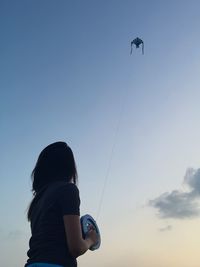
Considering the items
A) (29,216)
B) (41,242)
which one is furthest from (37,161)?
(41,242)

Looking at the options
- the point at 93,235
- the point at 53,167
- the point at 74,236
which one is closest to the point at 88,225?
the point at 93,235

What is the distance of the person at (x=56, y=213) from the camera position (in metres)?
5.82

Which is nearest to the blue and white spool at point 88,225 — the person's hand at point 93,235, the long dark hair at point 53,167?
the person's hand at point 93,235

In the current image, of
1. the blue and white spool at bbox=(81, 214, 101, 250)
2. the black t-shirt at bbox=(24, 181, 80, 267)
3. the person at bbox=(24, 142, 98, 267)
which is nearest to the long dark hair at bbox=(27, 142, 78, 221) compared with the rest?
the person at bbox=(24, 142, 98, 267)

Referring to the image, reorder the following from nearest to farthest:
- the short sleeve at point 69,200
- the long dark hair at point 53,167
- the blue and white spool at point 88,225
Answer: the short sleeve at point 69,200, the blue and white spool at point 88,225, the long dark hair at point 53,167

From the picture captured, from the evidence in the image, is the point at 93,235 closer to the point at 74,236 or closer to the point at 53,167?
the point at 74,236

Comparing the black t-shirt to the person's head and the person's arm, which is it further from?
the person's head

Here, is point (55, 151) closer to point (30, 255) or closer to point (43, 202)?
point (43, 202)

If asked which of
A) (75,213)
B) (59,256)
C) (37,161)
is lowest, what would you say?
(59,256)

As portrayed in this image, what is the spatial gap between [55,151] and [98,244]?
1.27 metres

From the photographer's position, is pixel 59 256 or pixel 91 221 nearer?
pixel 59 256

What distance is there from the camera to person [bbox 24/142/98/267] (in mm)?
5816

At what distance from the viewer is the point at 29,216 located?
6.46m

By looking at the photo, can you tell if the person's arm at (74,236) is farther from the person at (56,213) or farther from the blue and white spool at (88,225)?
the blue and white spool at (88,225)
